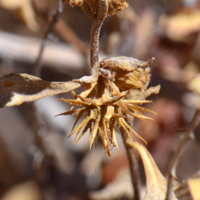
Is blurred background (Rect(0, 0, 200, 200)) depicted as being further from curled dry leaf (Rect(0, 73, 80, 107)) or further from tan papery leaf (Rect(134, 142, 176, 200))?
curled dry leaf (Rect(0, 73, 80, 107))

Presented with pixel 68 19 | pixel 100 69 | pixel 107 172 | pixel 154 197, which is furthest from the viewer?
pixel 68 19

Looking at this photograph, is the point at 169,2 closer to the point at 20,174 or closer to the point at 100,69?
the point at 100,69

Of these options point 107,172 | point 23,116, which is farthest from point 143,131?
point 23,116

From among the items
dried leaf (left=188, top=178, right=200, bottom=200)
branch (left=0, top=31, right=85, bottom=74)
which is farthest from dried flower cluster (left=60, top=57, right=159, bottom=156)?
branch (left=0, top=31, right=85, bottom=74)

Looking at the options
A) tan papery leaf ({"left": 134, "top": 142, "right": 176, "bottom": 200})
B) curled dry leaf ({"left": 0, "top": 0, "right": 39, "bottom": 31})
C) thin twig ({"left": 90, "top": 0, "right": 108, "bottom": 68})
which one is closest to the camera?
thin twig ({"left": 90, "top": 0, "right": 108, "bottom": 68})

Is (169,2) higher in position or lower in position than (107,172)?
higher

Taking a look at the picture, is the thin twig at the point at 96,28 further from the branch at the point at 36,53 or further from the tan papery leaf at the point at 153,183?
the branch at the point at 36,53

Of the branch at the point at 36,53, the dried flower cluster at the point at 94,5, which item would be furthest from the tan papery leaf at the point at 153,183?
the branch at the point at 36,53

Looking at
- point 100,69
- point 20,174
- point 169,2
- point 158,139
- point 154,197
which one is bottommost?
point 20,174
